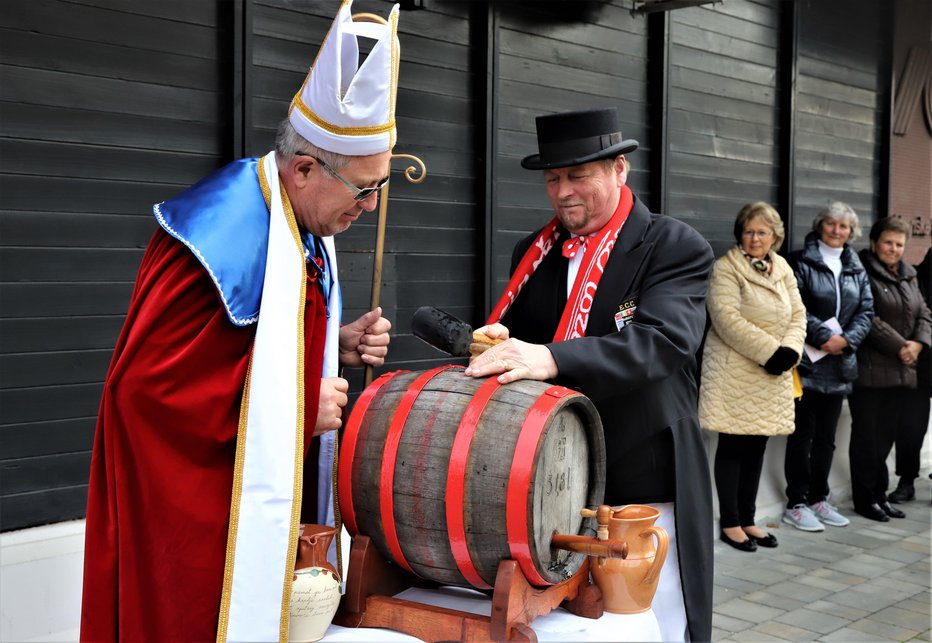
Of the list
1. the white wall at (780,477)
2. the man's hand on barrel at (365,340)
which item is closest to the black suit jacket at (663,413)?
the man's hand on barrel at (365,340)

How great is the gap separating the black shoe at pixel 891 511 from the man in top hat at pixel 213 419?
5.95 m

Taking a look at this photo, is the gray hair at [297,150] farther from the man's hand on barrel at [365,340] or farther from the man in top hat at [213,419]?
the man's hand on barrel at [365,340]

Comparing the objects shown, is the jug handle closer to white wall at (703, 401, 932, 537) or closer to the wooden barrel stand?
the wooden barrel stand

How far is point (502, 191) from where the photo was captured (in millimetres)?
5117

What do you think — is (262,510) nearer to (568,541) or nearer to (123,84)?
(568,541)

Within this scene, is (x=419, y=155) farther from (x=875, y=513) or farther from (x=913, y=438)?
(x=913, y=438)

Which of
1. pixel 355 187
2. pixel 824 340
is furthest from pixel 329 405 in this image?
pixel 824 340

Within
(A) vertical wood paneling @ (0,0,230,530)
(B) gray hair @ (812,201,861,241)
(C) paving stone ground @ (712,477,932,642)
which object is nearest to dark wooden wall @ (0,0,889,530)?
(A) vertical wood paneling @ (0,0,230,530)

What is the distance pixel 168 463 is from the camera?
193 cm

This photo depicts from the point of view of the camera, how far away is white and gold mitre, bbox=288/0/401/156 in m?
2.04

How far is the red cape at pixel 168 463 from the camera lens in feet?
6.33

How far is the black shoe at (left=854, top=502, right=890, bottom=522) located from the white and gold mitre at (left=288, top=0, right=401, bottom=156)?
5799mm

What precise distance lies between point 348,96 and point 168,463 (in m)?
0.86

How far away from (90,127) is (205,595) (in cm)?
218
